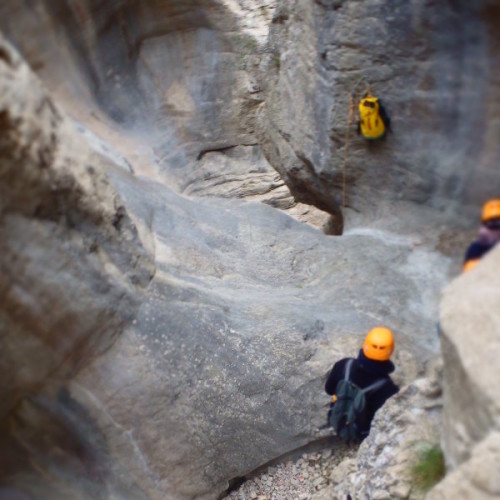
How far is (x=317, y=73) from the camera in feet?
18.1

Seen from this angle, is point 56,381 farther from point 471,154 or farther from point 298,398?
point 471,154

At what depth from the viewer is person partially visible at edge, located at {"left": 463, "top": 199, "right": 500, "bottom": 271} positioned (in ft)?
7.77

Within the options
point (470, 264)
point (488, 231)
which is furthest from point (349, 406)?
point (488, 231)

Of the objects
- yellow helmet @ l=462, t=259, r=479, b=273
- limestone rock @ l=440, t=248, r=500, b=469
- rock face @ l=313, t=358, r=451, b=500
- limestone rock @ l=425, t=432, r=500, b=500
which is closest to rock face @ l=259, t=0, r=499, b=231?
yellow helmet @ l=462, t=259, r=479, b=273

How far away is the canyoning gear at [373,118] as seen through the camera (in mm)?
4703

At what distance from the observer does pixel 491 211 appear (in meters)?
2.39

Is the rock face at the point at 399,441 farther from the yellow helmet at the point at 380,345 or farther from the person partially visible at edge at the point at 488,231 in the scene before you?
the person partially visible at edge at the point at 488,231

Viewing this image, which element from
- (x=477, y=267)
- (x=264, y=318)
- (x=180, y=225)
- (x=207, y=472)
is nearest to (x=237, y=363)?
(x=264, y=318)

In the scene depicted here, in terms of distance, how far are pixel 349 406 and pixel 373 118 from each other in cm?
241

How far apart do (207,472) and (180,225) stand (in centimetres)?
227

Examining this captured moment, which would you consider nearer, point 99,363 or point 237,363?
point 99,363

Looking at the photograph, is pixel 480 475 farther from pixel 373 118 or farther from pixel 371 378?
pixel 373 118

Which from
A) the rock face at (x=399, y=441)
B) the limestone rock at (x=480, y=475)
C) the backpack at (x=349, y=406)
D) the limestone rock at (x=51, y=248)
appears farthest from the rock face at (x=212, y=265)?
the limestone rock at (x=480, y=475)

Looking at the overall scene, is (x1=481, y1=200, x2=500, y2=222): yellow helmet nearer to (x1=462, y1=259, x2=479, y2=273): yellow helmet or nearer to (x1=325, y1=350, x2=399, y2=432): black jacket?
(x1=462, y1=259, x2=479, y2=273): yellow helmet
